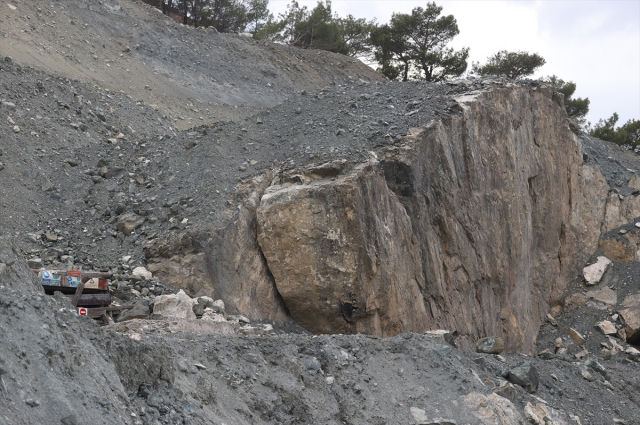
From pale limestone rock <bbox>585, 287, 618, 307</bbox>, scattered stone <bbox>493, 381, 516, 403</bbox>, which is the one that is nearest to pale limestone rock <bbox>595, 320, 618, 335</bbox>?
pale limestone rock <bbox>585, 287, 618, 307</bbox>

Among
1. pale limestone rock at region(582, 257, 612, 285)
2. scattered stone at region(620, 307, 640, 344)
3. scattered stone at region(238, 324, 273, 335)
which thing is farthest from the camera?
pale limestone rock at region(582, 257, 612, 285)

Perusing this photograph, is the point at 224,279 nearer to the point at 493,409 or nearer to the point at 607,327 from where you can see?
the point at 493,409

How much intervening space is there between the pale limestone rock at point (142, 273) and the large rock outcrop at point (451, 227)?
2.15 metres

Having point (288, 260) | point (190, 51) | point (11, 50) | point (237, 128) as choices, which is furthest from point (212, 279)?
point (190, 51)

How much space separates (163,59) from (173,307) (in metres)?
18.1

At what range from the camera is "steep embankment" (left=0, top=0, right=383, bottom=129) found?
70.7 feet

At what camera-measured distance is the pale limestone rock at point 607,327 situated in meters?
17.4

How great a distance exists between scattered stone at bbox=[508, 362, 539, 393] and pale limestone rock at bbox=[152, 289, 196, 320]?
4736 millimetres

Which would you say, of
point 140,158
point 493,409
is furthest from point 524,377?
point 140,158

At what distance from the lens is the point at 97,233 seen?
11977mm

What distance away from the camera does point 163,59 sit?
25.8 m

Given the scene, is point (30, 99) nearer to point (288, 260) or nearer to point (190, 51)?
point (288, 260)

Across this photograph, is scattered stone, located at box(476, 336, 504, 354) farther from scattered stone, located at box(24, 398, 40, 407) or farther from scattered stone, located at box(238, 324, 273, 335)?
scattered stone, located at box(24, 398, 40, 407)

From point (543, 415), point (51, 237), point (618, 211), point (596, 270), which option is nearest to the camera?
point (543, 415)
